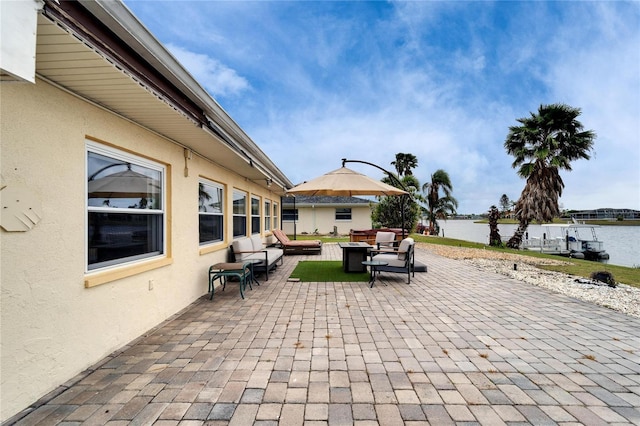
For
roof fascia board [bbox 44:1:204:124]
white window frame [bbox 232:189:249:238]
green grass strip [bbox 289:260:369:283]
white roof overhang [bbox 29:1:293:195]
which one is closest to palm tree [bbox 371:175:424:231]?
green grass strip [bbox 289:260:369:283]

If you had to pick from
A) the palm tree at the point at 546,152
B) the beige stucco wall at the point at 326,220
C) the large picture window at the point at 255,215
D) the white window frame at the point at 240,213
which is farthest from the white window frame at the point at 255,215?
the palm tree at the point at 546,152

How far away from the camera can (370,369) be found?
9.78ft

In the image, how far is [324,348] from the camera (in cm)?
347

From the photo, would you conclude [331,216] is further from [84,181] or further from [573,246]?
[84,181]

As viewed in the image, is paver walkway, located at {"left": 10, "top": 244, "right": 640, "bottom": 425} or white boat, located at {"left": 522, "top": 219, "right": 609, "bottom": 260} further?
white boat, located at {"left": 522, "top": 219, "right": 609, "bottom": 260}

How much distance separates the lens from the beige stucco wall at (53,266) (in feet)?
7.60

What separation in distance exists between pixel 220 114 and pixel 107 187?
1.83 metres

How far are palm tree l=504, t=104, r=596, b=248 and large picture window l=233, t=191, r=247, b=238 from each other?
15.8m

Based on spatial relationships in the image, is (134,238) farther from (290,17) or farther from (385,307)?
(290,17)

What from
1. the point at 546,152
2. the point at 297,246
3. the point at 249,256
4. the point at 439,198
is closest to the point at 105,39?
the point at 249,256

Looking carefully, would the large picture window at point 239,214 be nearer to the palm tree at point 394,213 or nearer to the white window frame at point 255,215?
the white window frame at point 255,215

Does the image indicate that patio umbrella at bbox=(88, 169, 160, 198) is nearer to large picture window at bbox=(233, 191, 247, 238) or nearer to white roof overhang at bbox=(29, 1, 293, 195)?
white roof overhang at bbox=(29, 1, 293, 195)

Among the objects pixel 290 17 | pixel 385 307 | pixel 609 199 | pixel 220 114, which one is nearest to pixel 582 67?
pixel 290 17

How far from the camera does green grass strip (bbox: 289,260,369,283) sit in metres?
7.45
